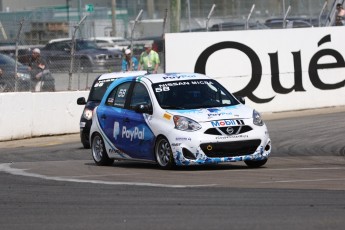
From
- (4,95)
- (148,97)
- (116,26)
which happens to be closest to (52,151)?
(4,95)

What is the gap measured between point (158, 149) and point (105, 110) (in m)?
1.89

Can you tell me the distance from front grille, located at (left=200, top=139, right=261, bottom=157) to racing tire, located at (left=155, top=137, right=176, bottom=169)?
56 cm

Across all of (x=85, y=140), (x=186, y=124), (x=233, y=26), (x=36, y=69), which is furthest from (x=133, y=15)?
(x=186, y=124)

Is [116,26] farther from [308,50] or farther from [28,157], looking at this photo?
[28,157]


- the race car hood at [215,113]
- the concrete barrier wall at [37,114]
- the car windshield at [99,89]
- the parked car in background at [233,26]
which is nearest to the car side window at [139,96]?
the race car hood at [215,113]

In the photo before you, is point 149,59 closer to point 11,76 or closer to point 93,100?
point 11,76

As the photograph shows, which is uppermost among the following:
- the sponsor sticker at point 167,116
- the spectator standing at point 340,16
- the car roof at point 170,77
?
the car roof at point 170,77

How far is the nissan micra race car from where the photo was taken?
1487 cm

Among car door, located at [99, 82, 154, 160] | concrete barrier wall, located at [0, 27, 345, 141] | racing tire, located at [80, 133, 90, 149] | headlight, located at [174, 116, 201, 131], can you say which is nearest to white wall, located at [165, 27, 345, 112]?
concrete barrier wall, located at [0, 27, 345, 141]

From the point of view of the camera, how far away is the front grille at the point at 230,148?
14820 millimetres

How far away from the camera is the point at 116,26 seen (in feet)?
113

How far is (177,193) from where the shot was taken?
11.9 m

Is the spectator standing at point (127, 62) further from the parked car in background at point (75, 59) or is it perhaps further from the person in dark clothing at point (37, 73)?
the person in dark clothing at point (37, 73)

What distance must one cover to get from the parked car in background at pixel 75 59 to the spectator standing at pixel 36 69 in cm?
48
